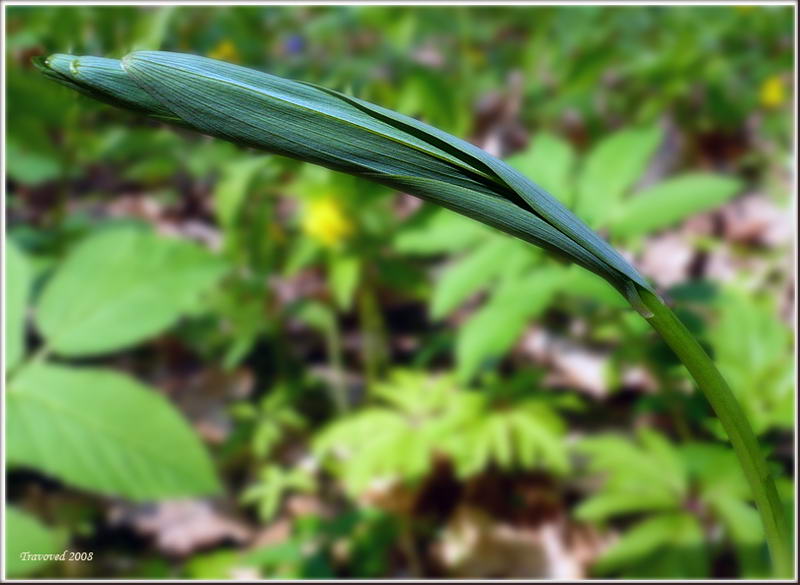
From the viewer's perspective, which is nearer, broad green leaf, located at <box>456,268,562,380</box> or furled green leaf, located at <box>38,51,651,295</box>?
furled green leaf, located at <box>38,51,651,295</box>

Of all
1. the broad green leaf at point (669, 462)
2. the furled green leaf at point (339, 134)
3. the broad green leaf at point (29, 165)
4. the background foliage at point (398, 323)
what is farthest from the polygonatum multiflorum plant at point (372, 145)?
the broad green leaf at point (29, 165)

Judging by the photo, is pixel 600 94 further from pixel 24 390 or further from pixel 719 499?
pixel 24 390

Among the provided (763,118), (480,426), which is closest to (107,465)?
(480,426)

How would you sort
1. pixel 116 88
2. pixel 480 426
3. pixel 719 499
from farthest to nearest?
pixel 480 426 < pixel 719 499 < pixel 116 88

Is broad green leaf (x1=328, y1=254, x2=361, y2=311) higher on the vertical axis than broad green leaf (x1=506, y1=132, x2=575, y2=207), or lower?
lower

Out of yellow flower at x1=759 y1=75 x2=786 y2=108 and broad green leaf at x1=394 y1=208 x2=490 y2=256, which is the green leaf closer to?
broad green leaf at x1=394 y1=208 x2=490 y2=256

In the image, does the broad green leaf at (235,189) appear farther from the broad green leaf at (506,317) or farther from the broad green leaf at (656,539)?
the broad green leaf at (656,539)

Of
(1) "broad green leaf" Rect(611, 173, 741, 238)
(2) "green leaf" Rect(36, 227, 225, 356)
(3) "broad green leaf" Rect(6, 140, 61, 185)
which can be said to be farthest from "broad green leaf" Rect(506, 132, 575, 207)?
(3) "broad green leaf" Rect(6, 140, 61, 185)
